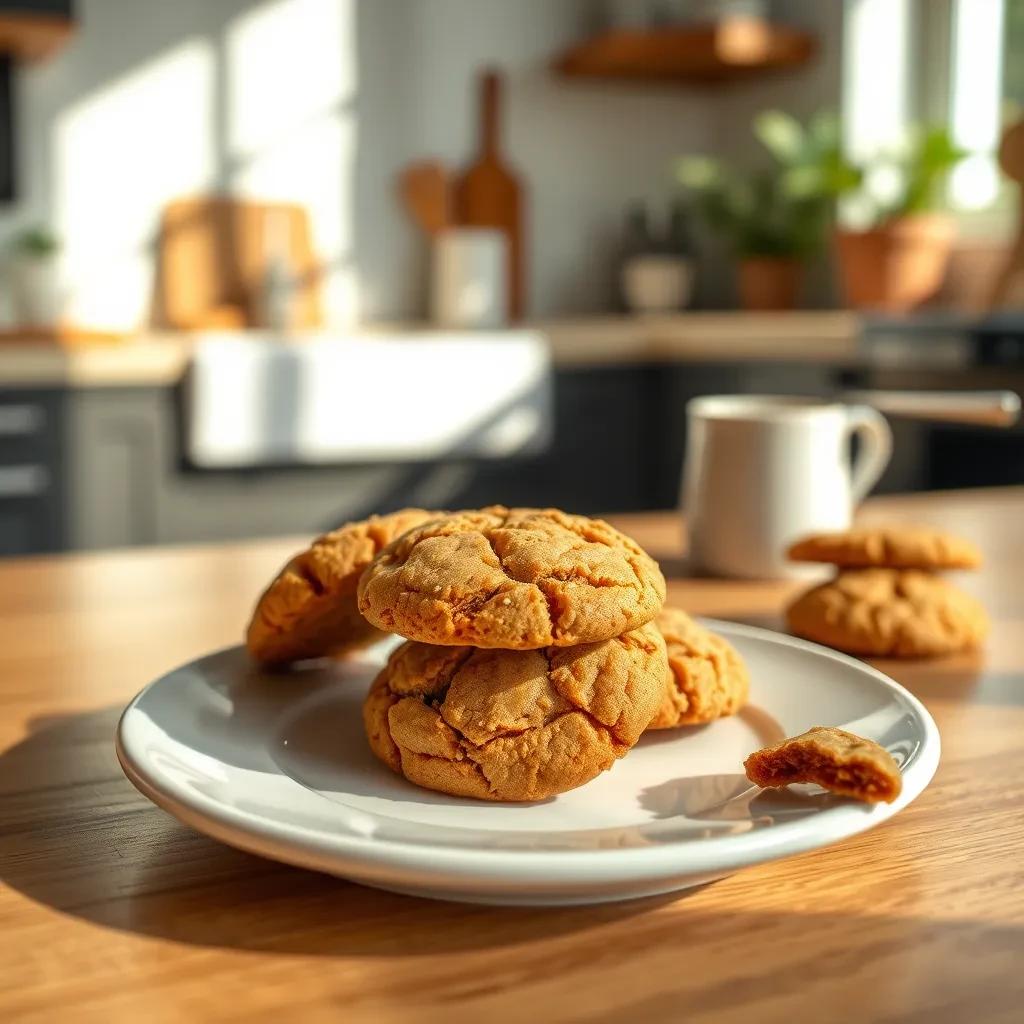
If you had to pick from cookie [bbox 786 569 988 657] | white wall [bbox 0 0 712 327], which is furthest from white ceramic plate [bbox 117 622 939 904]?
white wall [bbox 0 0 712 327]

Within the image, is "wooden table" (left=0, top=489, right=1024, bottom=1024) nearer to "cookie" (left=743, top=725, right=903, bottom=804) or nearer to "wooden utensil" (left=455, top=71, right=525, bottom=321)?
"cookie" (left=743, top=725, right=903, bottom=804)

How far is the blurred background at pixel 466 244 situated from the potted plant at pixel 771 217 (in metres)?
0.01

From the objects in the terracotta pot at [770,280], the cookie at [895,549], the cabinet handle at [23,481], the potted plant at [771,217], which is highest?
the potted plant at [771,217]

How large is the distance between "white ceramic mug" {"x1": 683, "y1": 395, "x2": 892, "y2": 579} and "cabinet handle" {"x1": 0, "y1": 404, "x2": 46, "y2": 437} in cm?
207

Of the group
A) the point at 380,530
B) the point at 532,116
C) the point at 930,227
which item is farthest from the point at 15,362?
the point at 380,530

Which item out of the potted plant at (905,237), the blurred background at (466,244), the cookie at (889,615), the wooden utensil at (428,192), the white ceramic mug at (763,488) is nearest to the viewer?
the cookie at (889,615)

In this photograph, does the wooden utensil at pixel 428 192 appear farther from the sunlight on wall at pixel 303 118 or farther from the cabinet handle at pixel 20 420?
the cabinet handle at pixel 20 420

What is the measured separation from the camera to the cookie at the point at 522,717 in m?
0.47

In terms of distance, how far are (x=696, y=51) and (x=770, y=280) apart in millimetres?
674

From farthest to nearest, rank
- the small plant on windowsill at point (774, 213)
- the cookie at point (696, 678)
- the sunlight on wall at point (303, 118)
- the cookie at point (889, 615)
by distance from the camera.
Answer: the sunlight on wall at point (303, 118) → the small plant on windowsill at point (774, 213) → the cookie at point (889, 615) → the cookie at point (696, 678)

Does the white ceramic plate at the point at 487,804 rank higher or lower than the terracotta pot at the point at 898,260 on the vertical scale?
lower

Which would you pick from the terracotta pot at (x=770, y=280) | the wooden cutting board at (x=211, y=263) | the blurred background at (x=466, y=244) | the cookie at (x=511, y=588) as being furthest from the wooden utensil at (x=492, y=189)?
the cookie at (x=511, y=588)

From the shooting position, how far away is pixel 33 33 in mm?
3059

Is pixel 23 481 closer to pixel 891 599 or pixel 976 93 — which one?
pixel 891 599
